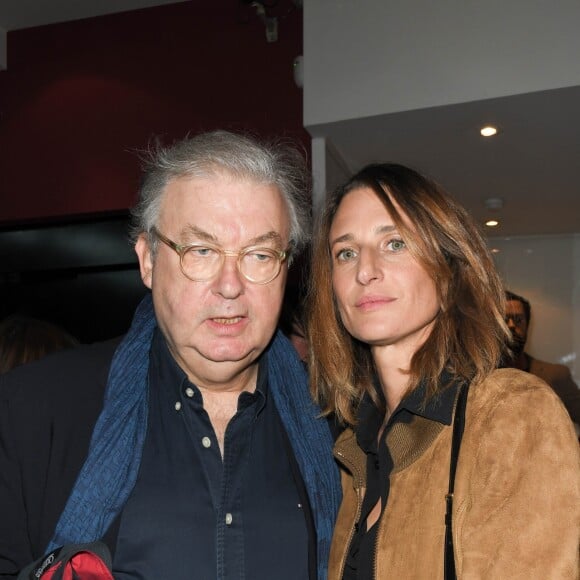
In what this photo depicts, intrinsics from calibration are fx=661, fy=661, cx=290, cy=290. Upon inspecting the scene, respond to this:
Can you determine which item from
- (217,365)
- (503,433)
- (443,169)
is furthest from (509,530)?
(443,169)

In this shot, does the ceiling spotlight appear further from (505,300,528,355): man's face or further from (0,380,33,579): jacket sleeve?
(0,380,33,579): jacket sleeve

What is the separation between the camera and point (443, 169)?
4473mm

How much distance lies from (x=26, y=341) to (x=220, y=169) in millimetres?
1245

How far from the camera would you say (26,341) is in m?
2.45

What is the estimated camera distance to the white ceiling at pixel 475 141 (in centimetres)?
349

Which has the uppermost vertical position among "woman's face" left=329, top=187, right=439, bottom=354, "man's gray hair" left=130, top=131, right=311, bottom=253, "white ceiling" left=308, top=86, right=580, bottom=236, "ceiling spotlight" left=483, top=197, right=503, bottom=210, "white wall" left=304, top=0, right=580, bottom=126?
"white wall" left=304, top=0, right=580, bottom=126

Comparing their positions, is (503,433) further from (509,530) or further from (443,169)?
(443,169)

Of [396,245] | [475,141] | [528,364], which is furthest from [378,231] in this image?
[528,364]

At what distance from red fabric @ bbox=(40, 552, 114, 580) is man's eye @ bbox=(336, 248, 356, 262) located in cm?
90

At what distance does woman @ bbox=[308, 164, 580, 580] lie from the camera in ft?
4.01

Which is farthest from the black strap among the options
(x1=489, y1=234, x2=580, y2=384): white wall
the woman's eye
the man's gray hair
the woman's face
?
(x1=489, y1=234, x2=580, y2=384): white wall

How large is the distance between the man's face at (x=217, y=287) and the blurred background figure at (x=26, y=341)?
98 centimetres

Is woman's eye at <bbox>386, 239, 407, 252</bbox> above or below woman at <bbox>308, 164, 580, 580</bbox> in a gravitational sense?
above

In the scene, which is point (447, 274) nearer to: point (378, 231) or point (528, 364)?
point (378, 231)
